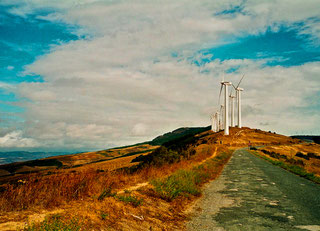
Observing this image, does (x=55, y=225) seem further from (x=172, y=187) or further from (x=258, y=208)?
(x=258, y=208)

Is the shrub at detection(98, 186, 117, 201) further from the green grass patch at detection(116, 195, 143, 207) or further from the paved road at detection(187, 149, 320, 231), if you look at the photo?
the paved road at detection(187, 149, 320, 231)

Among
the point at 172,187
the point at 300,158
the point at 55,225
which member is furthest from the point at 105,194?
the point at 300,158

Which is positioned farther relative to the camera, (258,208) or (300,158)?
(300,158)

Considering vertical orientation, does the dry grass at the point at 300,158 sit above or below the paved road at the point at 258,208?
below

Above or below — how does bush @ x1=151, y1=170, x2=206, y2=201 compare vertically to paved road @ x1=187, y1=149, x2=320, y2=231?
above

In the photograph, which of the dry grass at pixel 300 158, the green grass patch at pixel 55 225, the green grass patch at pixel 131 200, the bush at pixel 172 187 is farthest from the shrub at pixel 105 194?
the dry grass at pixel 300 158

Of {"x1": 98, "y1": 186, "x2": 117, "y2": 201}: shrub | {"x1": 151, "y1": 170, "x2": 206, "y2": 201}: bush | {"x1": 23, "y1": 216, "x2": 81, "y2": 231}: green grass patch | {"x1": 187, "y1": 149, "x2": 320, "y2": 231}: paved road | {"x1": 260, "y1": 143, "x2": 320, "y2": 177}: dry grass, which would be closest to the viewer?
{"x1": 23, "y1": 216, "x2": 81, "y2": 231}: green grass patch

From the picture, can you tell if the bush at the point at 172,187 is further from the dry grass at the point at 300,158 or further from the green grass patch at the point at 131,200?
the dry grass at the point at 300,158

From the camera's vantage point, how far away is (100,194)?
8.70 m

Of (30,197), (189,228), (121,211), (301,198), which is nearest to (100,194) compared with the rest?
(121,211)

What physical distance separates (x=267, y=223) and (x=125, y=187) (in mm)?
5956

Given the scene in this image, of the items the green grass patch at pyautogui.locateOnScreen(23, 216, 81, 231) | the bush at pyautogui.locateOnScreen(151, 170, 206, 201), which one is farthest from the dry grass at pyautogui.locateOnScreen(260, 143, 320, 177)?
the green grass patch at pyautogui.locateOnScreen(23, 216, 81, 231)

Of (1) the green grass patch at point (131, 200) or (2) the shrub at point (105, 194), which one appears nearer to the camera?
(2) the shrub at point (105, 194)

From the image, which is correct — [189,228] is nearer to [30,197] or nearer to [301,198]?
[30,197]
